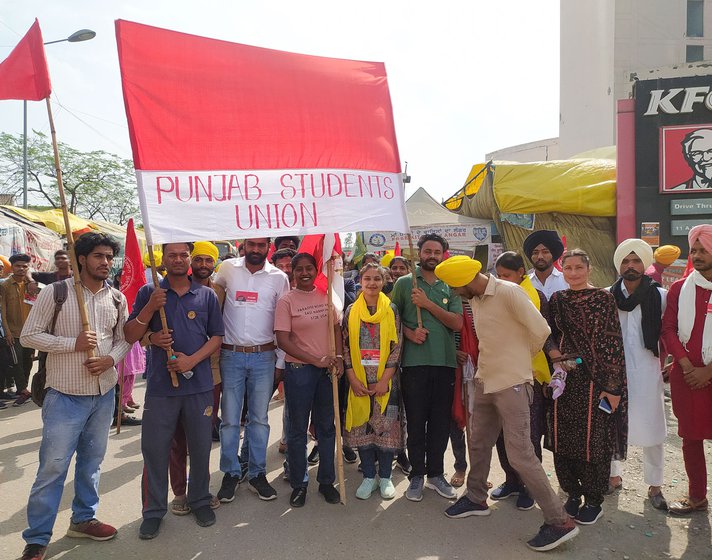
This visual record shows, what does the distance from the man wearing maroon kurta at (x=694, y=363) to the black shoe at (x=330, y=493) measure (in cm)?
247

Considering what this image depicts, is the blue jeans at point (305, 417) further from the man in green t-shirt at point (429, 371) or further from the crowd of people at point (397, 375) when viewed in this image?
the man in green t-shirt at point (429, 371)

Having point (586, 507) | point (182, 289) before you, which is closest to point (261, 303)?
point (182, 289)

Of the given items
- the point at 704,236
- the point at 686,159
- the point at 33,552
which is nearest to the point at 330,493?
the point at 33,552

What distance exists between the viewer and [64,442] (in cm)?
338

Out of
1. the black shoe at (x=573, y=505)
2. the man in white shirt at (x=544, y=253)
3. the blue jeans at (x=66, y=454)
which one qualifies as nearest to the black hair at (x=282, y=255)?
the man in white shirt at (x=544, y=253)

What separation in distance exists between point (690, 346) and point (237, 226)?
336cm

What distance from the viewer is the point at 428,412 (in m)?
4.39

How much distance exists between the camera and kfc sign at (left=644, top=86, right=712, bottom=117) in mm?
11734

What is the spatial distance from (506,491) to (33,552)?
3240 millimetres

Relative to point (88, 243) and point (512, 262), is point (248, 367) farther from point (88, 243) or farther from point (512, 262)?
point (512, 262)

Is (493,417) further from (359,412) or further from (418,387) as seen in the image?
(359,412)

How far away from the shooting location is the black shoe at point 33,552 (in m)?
3.25

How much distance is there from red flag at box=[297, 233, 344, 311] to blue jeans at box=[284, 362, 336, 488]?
0.64 m

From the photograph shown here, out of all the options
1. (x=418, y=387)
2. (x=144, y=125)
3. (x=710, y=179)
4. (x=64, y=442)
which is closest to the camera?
(x=64, y=442)
